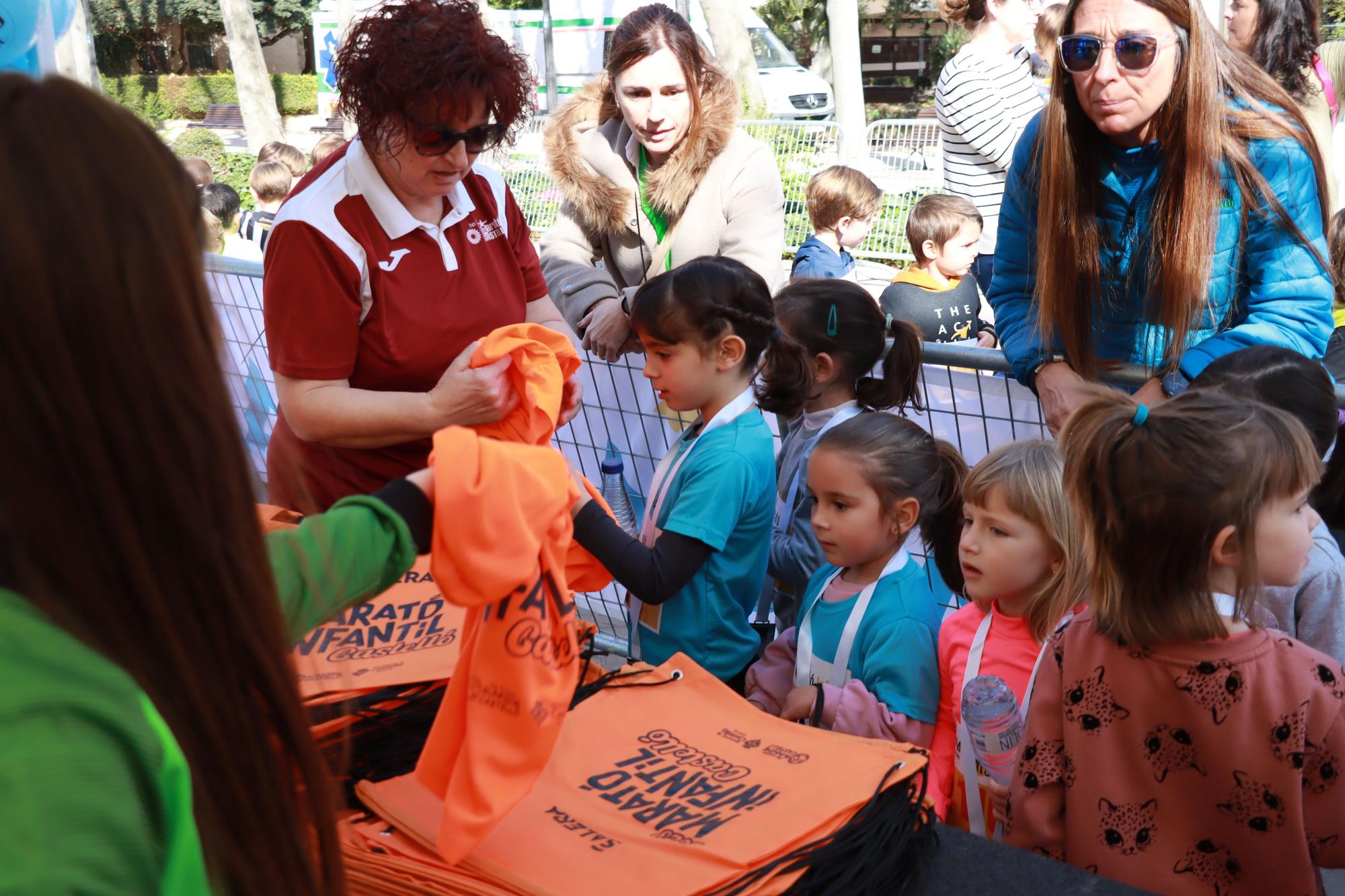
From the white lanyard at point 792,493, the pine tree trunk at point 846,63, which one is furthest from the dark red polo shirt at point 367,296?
the pine tree trunk at point 846,63

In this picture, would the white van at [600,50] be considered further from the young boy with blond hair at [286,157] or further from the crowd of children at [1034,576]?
the crowd of children at [1034,576]

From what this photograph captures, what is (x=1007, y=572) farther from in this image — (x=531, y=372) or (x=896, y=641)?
(x=531, y=372)

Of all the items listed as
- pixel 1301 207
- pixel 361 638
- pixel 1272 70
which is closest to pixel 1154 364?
pixel 1301 207

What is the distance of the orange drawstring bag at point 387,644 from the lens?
1858 mm

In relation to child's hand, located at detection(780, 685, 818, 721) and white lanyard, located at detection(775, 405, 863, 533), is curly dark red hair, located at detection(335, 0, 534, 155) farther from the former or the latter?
child's hand, located at detection(780, 685, 818, 721)

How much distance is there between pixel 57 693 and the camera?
2.70 feet

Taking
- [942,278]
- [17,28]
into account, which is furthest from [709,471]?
[942,278]

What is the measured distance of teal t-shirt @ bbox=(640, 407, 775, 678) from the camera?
102 inches

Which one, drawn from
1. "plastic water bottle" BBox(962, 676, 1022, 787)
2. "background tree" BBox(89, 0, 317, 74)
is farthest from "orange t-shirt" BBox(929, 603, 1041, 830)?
"background tree" BBox(89, 0, 317, 74)

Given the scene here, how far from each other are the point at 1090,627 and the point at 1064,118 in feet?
4.23

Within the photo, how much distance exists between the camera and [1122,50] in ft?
8.05

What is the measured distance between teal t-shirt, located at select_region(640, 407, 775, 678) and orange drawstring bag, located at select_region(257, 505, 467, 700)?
0.66m

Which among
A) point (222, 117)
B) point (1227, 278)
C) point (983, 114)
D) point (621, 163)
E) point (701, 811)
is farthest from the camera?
point (222, 117)

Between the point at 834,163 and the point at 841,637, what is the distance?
36.8 ft
